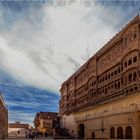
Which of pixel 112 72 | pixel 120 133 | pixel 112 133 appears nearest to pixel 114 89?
pixel 112 72

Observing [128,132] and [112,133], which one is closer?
[128,132]

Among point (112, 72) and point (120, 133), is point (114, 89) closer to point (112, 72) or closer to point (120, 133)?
point (112, 72)

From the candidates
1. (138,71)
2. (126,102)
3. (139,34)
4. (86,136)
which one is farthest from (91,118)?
(139,34)

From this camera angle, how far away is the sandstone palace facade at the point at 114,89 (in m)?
37.9

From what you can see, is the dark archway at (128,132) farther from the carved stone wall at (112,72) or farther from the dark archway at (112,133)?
the carved stone wall at (112,72)

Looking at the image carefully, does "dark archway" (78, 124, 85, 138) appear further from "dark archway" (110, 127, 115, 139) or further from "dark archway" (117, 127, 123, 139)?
"dark archway" (117, 127, 123, 139)

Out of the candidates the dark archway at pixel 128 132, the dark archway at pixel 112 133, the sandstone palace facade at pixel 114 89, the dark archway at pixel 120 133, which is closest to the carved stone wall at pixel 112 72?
the sandstone palace facade at pixel 114 89

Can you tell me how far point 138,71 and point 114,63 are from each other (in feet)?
25.9

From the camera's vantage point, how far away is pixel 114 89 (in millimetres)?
48812

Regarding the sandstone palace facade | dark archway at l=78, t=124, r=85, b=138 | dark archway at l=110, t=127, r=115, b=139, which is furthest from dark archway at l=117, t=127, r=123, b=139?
dark archway at l=78, t=124, r=85, b=138

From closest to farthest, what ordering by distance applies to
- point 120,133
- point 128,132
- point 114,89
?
point 128,132 < point 120,133 < point 114,89

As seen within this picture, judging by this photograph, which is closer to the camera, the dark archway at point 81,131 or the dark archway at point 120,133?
the dark archway at point 120,133

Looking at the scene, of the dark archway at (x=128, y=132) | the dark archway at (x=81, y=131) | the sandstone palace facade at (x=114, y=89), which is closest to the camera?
the dark archway at (x=128, y=132)

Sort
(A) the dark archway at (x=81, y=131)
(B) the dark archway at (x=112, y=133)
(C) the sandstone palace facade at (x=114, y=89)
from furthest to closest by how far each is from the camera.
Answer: (A) the dark archway at (x=81, y=131) → (B) the dark archway at (x=112, y=133) → (C) the sandstone palace facade at (x=114, y=89)
